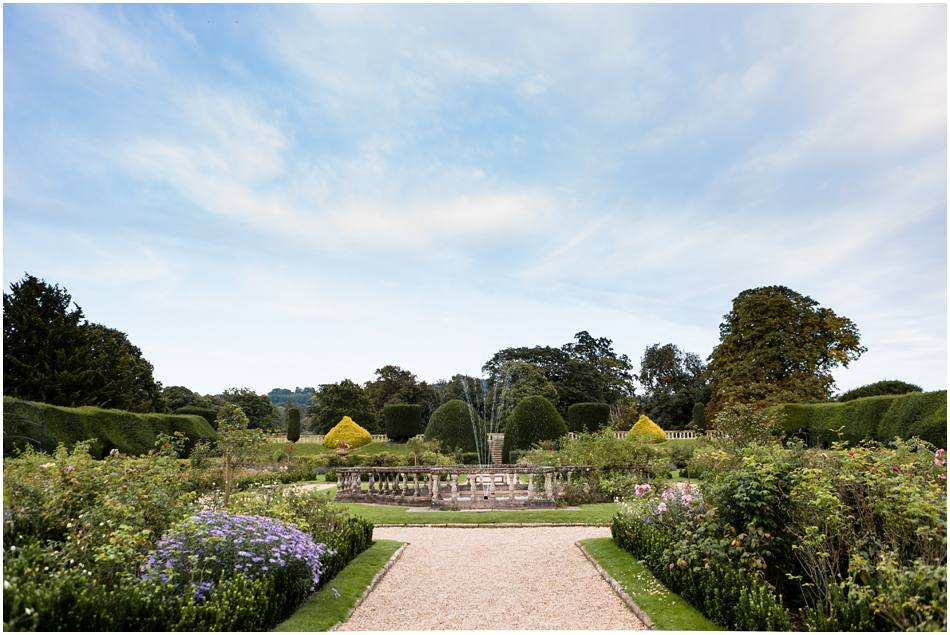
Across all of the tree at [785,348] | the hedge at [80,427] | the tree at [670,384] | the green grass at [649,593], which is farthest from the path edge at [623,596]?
the tree at [670,384]

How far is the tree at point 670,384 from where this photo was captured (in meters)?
51.0

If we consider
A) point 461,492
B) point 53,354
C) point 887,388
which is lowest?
point 461,492

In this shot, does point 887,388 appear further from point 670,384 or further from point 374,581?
point 374,581

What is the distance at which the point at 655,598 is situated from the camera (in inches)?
259

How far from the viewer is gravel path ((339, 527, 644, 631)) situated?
621 cm

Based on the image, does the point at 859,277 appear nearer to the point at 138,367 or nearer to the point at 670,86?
the point at 670,86

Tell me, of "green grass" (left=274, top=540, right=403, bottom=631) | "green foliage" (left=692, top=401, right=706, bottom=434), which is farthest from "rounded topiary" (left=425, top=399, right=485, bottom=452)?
"green grass" (left=274, top=540, right=403, bottom=631)

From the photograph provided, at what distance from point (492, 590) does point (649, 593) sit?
1891 millimetres

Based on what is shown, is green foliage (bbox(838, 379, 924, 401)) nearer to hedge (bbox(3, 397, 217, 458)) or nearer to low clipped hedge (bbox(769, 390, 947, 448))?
low clipped hedge (bbox(769, 390, 947, 448))

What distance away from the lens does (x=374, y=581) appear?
7672mm

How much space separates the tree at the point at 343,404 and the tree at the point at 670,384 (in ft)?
81.8

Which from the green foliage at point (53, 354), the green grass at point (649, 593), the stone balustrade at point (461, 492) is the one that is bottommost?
the green grass at point (649, 593)

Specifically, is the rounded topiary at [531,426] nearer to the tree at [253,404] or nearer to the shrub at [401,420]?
the shrub at [401,420]

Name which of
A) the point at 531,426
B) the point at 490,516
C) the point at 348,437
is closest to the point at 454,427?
the point at 531,426
